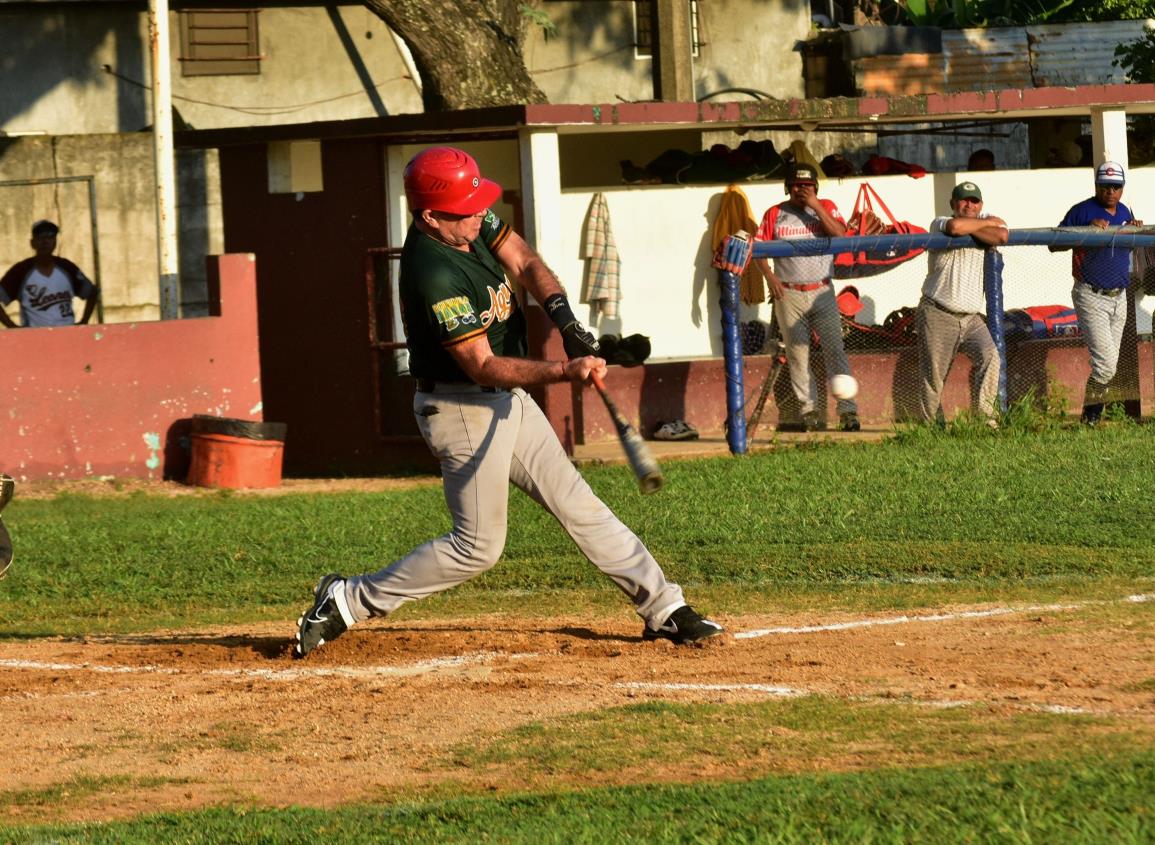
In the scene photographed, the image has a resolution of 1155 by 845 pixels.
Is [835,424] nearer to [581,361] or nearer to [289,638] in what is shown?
[289,638]

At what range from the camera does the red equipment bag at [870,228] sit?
56.1 feet

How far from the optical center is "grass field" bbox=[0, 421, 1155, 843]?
5.24 meters

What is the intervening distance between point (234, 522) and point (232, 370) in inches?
141

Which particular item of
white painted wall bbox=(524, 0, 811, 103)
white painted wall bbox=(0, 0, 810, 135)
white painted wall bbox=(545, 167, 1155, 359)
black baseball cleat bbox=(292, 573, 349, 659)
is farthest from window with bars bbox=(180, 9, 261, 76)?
black baseball cleat bbox=(292, 573, 349, 659)

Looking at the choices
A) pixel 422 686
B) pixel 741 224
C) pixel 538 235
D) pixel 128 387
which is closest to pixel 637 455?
pixel 422 686

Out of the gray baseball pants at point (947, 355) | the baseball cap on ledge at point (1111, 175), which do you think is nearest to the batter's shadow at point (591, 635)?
the gray baseball pants at point (947, 355)

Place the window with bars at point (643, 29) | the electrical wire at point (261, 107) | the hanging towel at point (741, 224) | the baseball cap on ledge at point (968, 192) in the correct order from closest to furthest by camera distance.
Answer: the baseball cap on ledge at point (968, 192)
the hanging towel at point (741, 224)
the electrical wire at point (261, 107)
the window with bars at point (643, 29)

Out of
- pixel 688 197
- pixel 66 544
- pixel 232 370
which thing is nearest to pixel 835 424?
pixel 688 197

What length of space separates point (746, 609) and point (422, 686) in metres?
2.18

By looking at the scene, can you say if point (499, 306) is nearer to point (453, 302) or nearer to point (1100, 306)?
point (453, 302)

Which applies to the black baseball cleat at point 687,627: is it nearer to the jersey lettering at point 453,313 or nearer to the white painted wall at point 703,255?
the jersey lettering at point 453,313

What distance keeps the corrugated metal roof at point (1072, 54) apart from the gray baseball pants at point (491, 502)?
19957 mm

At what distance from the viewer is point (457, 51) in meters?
20.5

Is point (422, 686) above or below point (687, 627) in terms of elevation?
below
